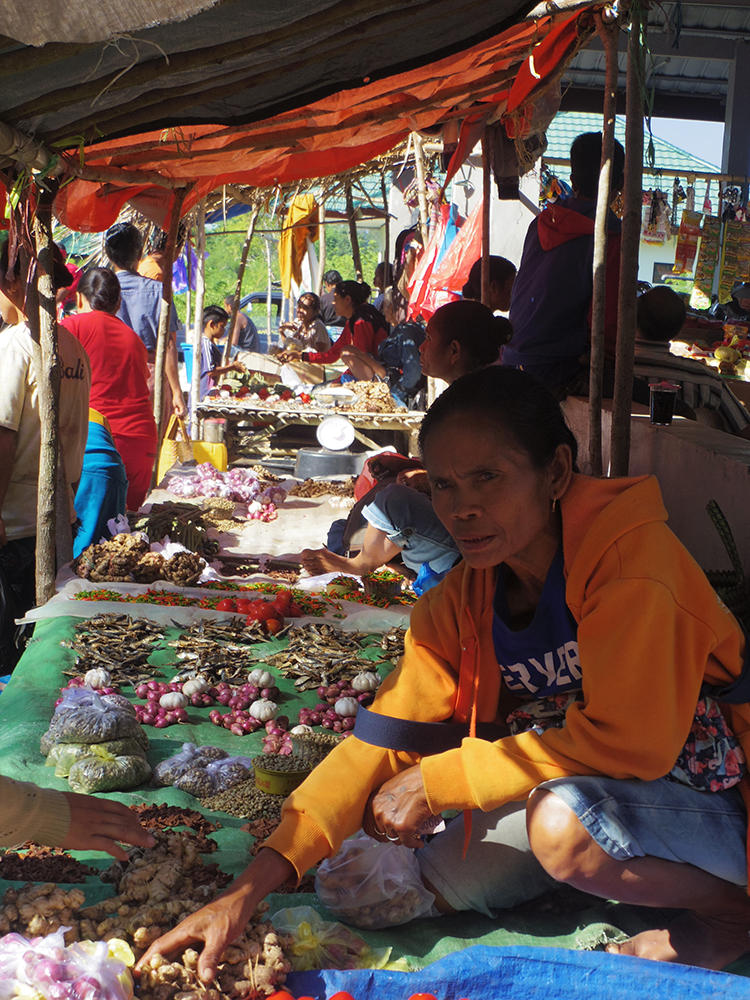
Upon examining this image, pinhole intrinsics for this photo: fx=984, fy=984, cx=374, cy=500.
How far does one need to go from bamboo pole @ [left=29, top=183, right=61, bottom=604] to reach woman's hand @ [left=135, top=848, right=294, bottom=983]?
8.99 feet

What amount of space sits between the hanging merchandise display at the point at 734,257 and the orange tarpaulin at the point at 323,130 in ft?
22.3

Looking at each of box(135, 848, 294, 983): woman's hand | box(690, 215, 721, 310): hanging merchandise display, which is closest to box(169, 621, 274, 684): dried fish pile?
box(135, 848, 294, 983): woman's hand

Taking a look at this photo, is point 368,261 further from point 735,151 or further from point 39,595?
point 39,595

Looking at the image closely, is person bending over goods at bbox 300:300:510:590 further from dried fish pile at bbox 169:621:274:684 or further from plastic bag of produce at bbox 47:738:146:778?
plastic bag of produce at bbox 47:738:146:778

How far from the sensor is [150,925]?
1872 millimetres

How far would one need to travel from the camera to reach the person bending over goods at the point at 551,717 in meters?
1.78

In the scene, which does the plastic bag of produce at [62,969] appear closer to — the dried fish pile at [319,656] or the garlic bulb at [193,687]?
the garlic bulb at [193,687]

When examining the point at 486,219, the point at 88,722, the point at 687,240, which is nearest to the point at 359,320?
the point at 486,219

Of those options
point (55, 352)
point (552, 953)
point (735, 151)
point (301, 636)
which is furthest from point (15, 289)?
point (735, 151)

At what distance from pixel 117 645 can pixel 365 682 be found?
40.0 inches

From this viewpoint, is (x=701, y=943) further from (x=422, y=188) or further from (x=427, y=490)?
(x=422, y=188)

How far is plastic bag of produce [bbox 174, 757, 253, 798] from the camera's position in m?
2.74

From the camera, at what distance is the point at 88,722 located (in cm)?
282

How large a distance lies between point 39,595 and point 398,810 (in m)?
2.84
